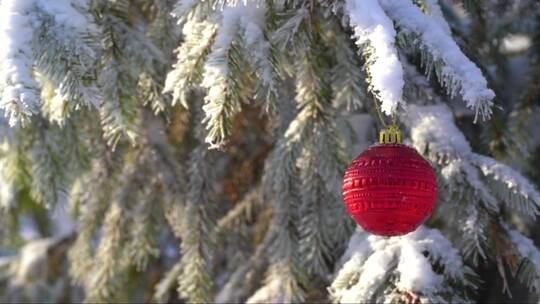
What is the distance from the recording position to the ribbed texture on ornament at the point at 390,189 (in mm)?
1325

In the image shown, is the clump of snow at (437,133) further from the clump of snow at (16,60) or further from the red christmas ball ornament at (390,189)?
the clump of snow at (16,60)

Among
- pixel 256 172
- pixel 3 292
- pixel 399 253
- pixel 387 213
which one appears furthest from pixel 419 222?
pixel 3 292

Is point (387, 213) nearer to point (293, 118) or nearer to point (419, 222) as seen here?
point (419, 222)

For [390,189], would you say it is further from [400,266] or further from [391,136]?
[400,266]

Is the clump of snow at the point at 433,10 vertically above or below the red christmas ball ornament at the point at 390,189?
above

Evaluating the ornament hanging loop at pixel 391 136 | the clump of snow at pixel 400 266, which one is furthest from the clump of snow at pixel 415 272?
the ornament hanging loop at pixel 391 136

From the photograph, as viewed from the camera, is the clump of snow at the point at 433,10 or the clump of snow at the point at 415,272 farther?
the clump of snow at the point at 415,272

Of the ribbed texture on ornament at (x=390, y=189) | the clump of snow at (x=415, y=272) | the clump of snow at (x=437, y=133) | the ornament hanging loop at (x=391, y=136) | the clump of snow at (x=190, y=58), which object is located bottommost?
the clump of snow at (x=415, y=272)

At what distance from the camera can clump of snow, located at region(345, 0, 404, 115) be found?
119cm

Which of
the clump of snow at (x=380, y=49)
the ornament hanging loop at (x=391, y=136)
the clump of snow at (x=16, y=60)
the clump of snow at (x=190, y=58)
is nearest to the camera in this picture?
the clump of snow at (x=380, y=49)

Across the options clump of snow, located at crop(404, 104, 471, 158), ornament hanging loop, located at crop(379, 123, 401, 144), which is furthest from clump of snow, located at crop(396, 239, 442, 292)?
ornament hanging loop, located at crop(379, 123, 401, 144)

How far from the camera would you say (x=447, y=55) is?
132 centimetres

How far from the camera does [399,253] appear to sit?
168 cm

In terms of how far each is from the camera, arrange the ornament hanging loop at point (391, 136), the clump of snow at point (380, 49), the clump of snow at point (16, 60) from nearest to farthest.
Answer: the clump of snow at point (380, 49)
the clump of snow at point (16, 60)
the ornament hanging loop at point (391, 136)
